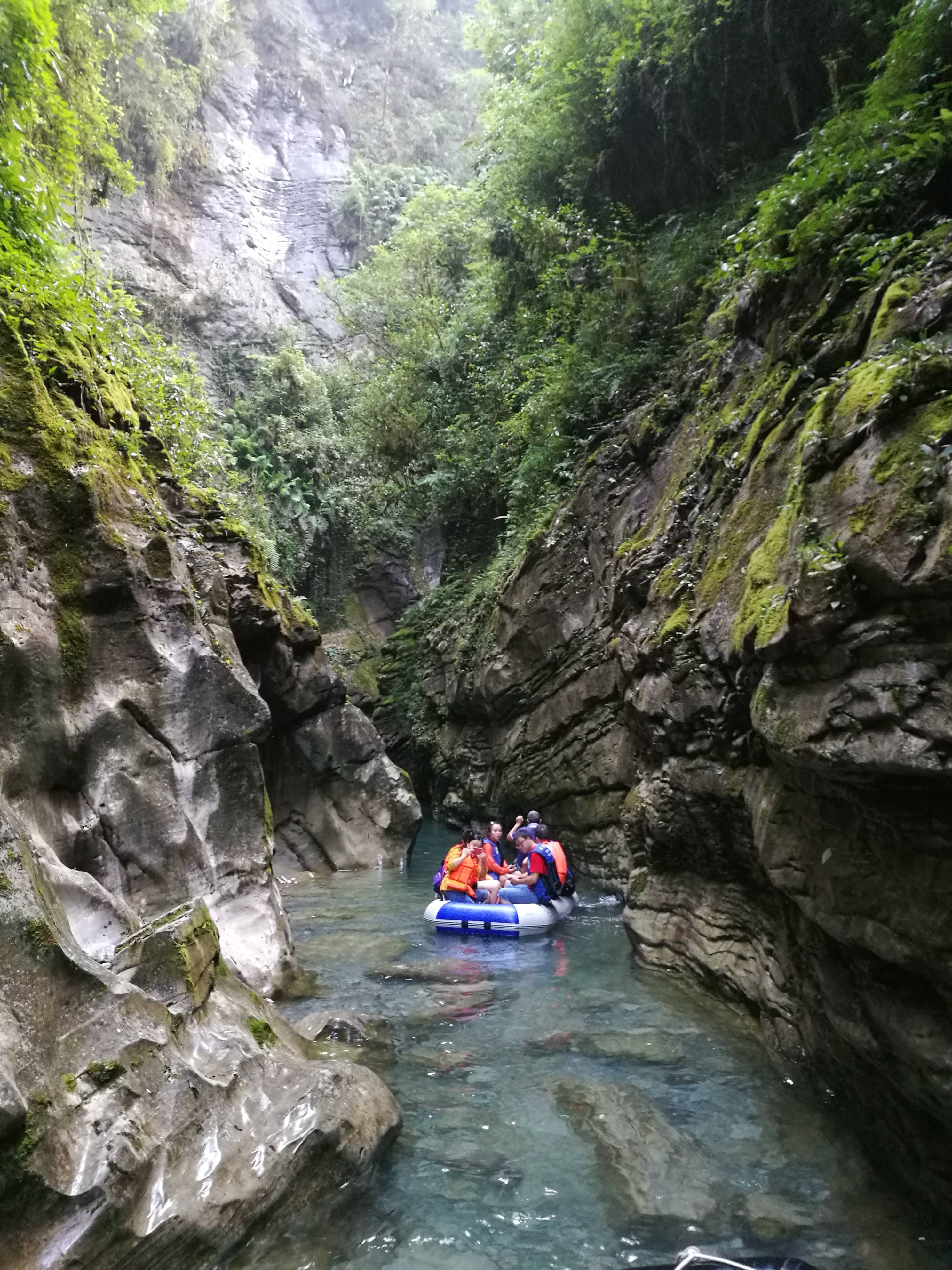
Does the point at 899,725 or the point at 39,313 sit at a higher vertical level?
the point at 39,313

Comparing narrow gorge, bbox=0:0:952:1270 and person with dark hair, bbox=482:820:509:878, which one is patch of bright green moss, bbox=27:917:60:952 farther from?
person with dark hair, bbox=482:820:509:878

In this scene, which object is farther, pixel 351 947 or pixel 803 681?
pixel 351 947

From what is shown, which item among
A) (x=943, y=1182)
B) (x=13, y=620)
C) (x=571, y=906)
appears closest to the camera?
(x=943, y=1182)

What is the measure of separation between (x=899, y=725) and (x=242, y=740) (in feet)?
21.8

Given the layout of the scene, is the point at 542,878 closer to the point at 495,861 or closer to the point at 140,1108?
the point at 495,861

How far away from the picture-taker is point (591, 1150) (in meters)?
5.05

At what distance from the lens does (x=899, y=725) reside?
147 inches

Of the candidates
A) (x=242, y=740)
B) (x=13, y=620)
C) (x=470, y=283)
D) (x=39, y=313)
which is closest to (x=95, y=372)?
(x=39, y=313)

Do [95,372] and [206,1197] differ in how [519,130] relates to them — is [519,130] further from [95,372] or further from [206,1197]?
[206,1197]

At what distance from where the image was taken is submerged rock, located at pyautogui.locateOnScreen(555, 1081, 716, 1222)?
4492 millimetres

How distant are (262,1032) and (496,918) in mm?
5859

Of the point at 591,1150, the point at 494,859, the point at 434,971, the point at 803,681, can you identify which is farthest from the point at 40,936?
the point at 494,859

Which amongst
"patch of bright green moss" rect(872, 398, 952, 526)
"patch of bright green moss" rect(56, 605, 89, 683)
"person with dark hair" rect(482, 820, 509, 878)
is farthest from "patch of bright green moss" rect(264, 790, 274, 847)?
"patch of bright green moss" rect(872, 398, 952, 526)

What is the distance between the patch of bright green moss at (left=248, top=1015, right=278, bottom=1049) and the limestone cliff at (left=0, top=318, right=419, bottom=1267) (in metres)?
0.02
